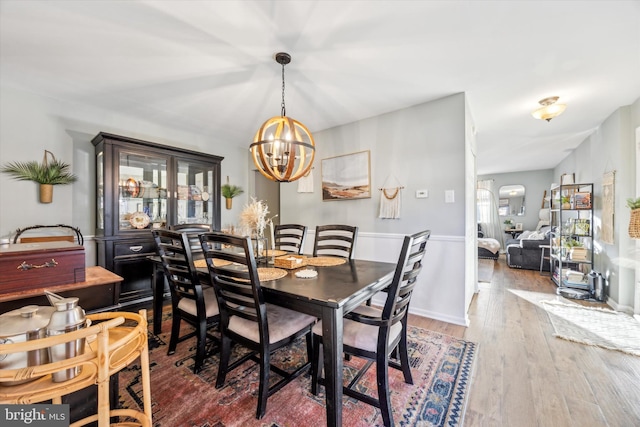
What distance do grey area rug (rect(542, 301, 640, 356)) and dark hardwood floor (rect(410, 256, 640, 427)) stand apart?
10 cm

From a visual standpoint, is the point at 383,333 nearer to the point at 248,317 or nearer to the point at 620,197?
the point at 248,317

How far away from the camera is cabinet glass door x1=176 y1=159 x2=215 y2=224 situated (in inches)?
136

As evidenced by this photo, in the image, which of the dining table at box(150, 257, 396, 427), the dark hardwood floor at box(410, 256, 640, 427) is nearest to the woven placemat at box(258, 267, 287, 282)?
the dining table at box(150, 257, 396, 427)

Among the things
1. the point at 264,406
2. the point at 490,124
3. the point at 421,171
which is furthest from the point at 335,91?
the point at 264,406

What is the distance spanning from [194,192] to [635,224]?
198 inches

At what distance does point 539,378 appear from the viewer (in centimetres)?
178

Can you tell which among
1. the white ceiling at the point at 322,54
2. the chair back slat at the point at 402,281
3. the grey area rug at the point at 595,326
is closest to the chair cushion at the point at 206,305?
the chair back slat at the point at 402,281

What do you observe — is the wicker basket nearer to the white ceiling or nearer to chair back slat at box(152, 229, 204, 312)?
the white ceiling

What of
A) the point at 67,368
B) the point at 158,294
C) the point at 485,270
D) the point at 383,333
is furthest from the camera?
the point at 485,270

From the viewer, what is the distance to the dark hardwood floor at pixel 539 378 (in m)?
1.46

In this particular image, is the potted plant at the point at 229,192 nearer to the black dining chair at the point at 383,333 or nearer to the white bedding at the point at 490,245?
the black dining chair at the point at 383,333

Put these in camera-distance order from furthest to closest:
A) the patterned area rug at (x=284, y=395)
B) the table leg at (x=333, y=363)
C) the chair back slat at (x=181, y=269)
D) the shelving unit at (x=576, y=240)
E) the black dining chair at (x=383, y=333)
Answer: the shelving unit at (x=576, y=240), the chair back slat at (x=181, y=269), the patterned area rug at (x=284, y=395), the black dining chair at (x=383, y=333), the table leg at (x=333, y=363)

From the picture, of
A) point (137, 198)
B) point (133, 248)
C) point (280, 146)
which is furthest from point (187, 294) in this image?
point (137, 198)

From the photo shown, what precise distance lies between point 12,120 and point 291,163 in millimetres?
2927
